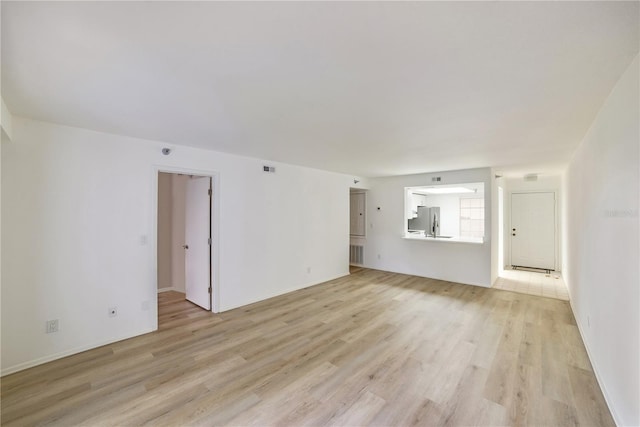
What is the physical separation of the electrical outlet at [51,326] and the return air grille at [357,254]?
608 centimetres

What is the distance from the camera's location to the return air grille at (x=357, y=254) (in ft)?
24.4

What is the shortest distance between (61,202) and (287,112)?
8.51 feet

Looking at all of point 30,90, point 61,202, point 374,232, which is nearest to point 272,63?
point 30,90

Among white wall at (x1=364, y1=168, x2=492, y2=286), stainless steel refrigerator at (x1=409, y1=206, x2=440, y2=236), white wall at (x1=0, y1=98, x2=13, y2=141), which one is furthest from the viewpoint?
stainless steel refrigerator at (x1=409, y1=206, x2=440, y2=236)

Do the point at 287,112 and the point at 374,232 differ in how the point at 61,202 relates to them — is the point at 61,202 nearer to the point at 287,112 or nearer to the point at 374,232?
the point at 287,112

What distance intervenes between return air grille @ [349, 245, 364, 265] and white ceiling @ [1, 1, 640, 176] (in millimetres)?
4813

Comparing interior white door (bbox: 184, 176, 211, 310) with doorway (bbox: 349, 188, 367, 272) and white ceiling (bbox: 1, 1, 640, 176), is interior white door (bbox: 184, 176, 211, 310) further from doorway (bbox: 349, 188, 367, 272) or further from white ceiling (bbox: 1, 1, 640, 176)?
doorway (bbox: 349, 188, 367, 272)

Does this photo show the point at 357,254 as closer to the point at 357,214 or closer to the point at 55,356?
the point at 357,214

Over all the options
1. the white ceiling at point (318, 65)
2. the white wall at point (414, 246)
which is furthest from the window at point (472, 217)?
the white ceiling at point (318, 65)

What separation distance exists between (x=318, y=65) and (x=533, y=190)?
808cm

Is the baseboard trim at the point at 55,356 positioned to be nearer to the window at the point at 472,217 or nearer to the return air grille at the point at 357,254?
the return air grille at the point at 357,254

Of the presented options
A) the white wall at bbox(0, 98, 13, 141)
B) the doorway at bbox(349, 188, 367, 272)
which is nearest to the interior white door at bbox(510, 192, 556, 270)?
the doorway at bbox(349, 188, 367, 272)

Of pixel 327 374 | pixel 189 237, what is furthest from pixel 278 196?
pixel 327 374

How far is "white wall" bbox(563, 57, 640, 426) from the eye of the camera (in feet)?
5.33
